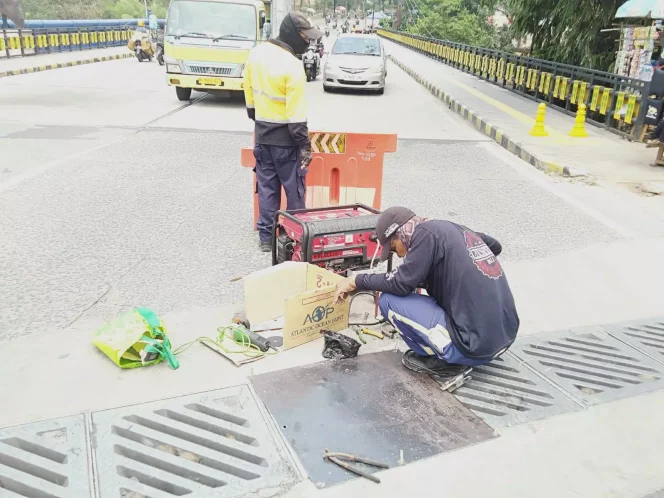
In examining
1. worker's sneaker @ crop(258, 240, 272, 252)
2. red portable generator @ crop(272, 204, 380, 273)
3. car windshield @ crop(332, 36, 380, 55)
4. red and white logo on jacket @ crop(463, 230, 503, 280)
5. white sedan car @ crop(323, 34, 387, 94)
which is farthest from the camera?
car windshield @ crop(332, 36, 380, 55)

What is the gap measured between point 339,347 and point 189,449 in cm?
112

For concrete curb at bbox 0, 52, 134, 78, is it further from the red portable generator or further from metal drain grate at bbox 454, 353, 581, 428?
metal drain grate at bbox 454, 353, 581, 428

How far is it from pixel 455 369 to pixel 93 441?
1.88 m

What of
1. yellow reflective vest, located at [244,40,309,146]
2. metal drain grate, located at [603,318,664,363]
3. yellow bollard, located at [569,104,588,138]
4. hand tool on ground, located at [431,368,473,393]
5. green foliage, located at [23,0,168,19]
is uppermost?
green foliage, located at [23,0,168,19]

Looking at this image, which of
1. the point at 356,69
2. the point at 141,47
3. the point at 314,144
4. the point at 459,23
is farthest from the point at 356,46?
the point at 459,23

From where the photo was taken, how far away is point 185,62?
13.1m

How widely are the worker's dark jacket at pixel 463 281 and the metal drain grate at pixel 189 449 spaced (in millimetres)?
1070

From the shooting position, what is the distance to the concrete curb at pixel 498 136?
8.69 meters

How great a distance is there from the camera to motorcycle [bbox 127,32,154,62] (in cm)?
2584

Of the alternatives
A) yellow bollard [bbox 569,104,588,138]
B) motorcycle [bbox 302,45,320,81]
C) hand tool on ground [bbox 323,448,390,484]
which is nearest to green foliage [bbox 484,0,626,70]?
yellow bollard [bbox 569,104,588,138]

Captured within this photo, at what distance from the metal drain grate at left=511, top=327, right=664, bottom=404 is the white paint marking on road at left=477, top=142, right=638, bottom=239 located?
2.47 metres

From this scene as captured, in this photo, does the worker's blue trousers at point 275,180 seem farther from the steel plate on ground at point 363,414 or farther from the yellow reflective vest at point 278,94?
the steel plate on ground at point 363,414

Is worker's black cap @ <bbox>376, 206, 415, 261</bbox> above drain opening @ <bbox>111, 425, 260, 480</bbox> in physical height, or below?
above

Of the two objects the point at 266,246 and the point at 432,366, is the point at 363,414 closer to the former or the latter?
the point at 432,366
